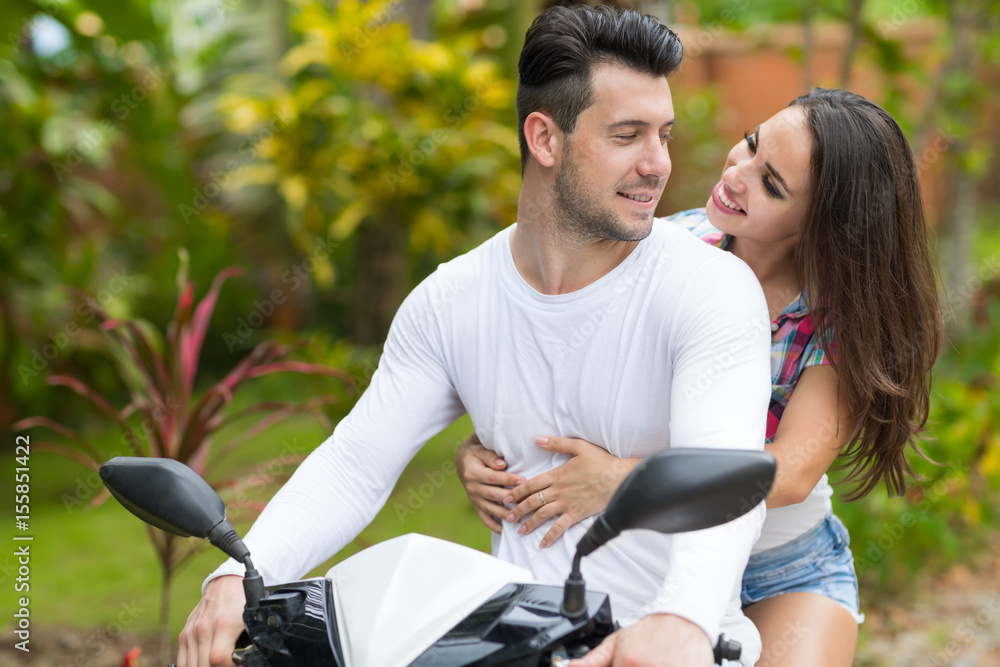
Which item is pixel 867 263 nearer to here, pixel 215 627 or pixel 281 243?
pixel 215 627

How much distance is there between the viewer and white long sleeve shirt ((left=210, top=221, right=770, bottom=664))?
66.9 inches

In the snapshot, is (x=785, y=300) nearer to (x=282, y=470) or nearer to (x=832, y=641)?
(x=832, y=641)

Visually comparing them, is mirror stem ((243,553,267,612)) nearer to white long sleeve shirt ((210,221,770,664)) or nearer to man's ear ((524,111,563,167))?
white long sleeve shirt ((210,221,770,664))

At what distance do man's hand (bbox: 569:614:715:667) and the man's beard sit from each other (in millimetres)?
748

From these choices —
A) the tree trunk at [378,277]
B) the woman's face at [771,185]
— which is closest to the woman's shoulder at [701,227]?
the woman's face at [771,185]

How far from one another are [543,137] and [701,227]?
2.08 ft

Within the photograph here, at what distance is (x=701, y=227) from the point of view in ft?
8.13

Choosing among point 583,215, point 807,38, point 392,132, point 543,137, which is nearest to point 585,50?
point 543,137

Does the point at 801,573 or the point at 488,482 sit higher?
the point at 488,482

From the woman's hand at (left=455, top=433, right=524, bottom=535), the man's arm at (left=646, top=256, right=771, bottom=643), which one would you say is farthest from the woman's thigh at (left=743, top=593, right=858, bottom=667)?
the woman's hand at (left=455, top=433, right=524, bottom=535)

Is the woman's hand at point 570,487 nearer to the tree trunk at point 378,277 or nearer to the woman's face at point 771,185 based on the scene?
the woman's face at point 771,185

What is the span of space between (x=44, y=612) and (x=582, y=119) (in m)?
3.90

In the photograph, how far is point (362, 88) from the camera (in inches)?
270

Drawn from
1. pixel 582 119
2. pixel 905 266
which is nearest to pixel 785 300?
pixel 905 266
